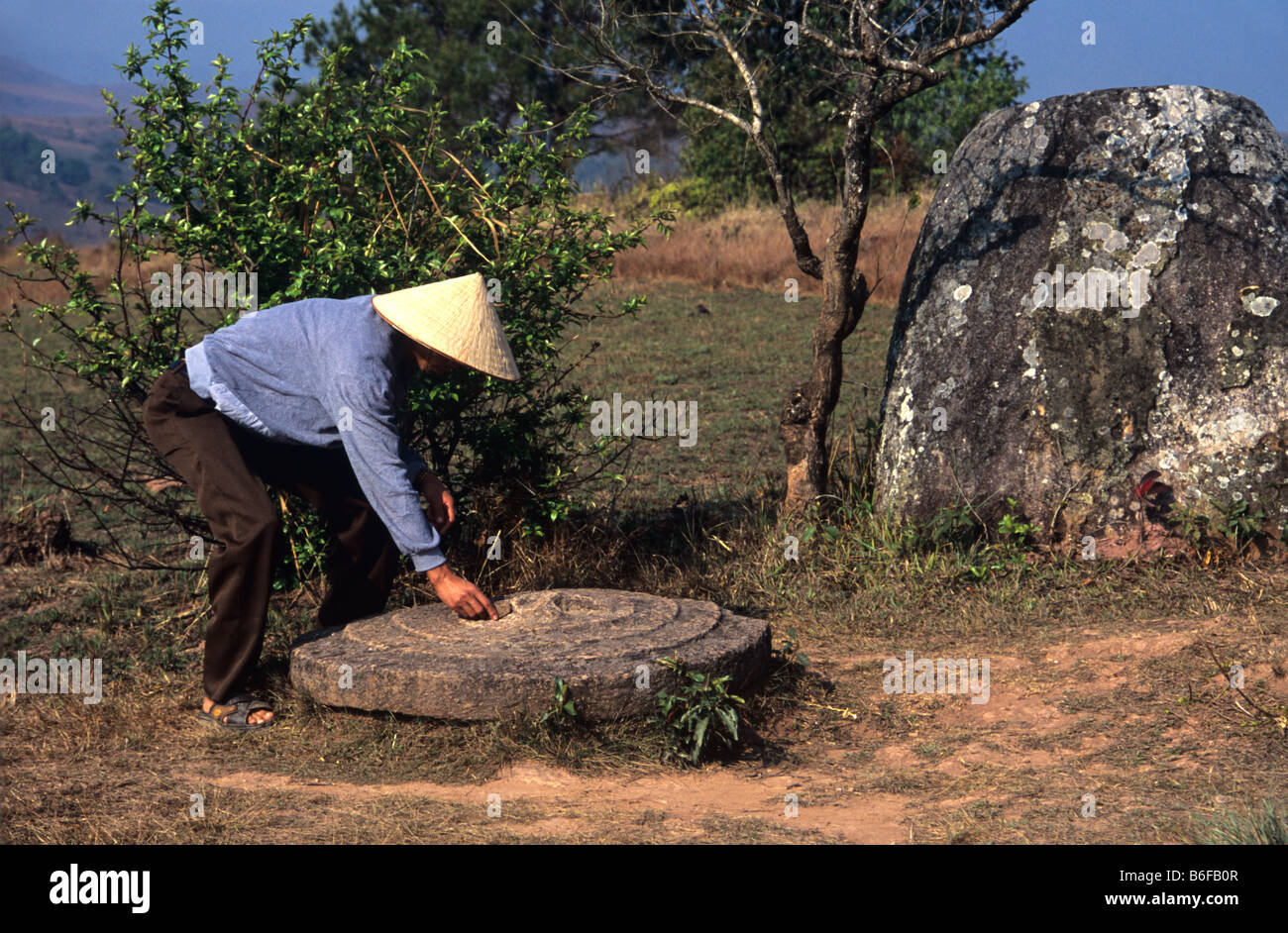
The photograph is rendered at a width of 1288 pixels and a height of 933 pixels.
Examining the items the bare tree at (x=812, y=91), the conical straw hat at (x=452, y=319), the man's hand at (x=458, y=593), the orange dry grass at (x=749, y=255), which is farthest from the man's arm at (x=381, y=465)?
the orange dry grass at (x=749, y=255)

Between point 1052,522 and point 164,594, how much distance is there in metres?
4.26

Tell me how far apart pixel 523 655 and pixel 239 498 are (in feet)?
3.74

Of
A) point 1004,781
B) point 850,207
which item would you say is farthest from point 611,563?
point 1004,781

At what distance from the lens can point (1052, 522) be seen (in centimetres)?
604

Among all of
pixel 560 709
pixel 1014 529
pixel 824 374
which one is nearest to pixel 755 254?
pixel 824 374

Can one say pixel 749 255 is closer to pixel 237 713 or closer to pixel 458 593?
pixel 458 593

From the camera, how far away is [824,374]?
6.58 metres

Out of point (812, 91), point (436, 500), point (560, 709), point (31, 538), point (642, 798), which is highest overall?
point (812, 91)

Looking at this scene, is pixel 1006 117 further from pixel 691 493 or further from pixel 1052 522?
pixel 691 493

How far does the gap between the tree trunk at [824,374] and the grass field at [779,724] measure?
0.21 m

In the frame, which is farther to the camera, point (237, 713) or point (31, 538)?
point (31, 538)

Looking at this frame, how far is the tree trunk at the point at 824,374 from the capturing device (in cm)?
644

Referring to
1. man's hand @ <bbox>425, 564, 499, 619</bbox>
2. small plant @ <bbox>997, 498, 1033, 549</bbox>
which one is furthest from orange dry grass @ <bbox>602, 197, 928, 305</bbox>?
man's hand @ <bbox>425, 564, 499, 619</bbox>

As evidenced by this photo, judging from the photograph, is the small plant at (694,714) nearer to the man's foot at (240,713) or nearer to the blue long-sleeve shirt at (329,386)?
the blue long-sleeve shirt at (329,386)
